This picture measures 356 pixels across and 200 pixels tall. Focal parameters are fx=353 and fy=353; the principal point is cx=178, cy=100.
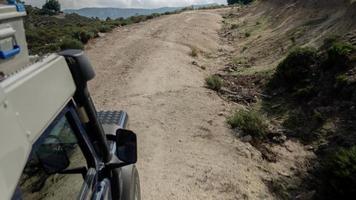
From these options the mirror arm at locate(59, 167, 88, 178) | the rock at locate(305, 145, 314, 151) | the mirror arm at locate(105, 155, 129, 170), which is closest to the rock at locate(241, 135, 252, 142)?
the rock at locate(305, 145, 314, 151)

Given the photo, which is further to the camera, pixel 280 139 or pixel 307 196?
pixel 280 139

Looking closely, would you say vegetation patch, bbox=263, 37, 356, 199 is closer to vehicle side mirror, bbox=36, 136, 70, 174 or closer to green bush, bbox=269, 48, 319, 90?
green bush, bbox=269, 48, 319, 90

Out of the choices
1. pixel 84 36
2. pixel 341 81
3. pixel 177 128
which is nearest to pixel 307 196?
pixel 177 128

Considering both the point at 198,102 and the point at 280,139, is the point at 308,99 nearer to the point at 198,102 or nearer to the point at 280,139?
the point at 280,139

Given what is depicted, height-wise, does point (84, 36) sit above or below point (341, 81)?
below

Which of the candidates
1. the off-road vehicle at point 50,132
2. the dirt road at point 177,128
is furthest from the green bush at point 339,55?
the off-road vehicle at point 50,132

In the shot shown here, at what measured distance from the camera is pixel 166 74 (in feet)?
40.8

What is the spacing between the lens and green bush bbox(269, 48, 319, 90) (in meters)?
9.71

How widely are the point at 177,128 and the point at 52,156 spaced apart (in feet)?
19.8

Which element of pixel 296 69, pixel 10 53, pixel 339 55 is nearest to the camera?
pixel 10 53

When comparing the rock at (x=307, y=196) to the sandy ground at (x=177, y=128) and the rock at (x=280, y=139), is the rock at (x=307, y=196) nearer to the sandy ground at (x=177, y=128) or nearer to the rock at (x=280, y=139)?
the sandy ground at (x=177, y=128)

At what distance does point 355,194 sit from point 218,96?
5629mm

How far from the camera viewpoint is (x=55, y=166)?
2227mm

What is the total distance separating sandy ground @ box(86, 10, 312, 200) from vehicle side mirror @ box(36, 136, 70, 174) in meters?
3.51
